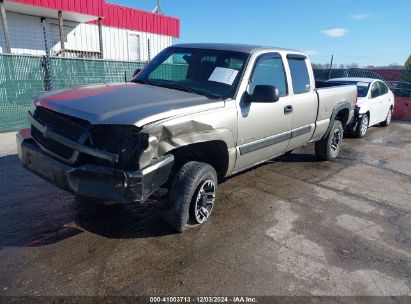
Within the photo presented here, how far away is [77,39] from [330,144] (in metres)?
15.2

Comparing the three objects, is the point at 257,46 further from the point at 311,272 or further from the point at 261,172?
the point at 311,272

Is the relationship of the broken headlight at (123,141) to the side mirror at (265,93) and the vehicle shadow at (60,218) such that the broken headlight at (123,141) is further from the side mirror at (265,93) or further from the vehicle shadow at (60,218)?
the side mirror at (265,93)

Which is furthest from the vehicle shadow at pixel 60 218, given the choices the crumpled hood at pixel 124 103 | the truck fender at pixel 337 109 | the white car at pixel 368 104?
the white car at pixel 368 104

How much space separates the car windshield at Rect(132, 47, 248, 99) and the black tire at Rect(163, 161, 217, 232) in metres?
0.89

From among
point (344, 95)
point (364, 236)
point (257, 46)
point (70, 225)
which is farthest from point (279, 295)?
point (344, 95)

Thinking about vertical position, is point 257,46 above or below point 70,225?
above

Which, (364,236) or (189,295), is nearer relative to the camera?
(189,295)

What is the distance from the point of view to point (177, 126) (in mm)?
3184

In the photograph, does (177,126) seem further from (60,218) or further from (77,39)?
(77,39)

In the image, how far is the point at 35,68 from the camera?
8492 millimetres

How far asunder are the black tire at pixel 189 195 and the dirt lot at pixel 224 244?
0.17 meters

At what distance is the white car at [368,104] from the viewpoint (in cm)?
935

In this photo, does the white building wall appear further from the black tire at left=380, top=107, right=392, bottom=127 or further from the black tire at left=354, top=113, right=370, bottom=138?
the black tire at left=354, top=113, right=370, bottom=138

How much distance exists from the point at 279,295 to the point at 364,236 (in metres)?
1.64
